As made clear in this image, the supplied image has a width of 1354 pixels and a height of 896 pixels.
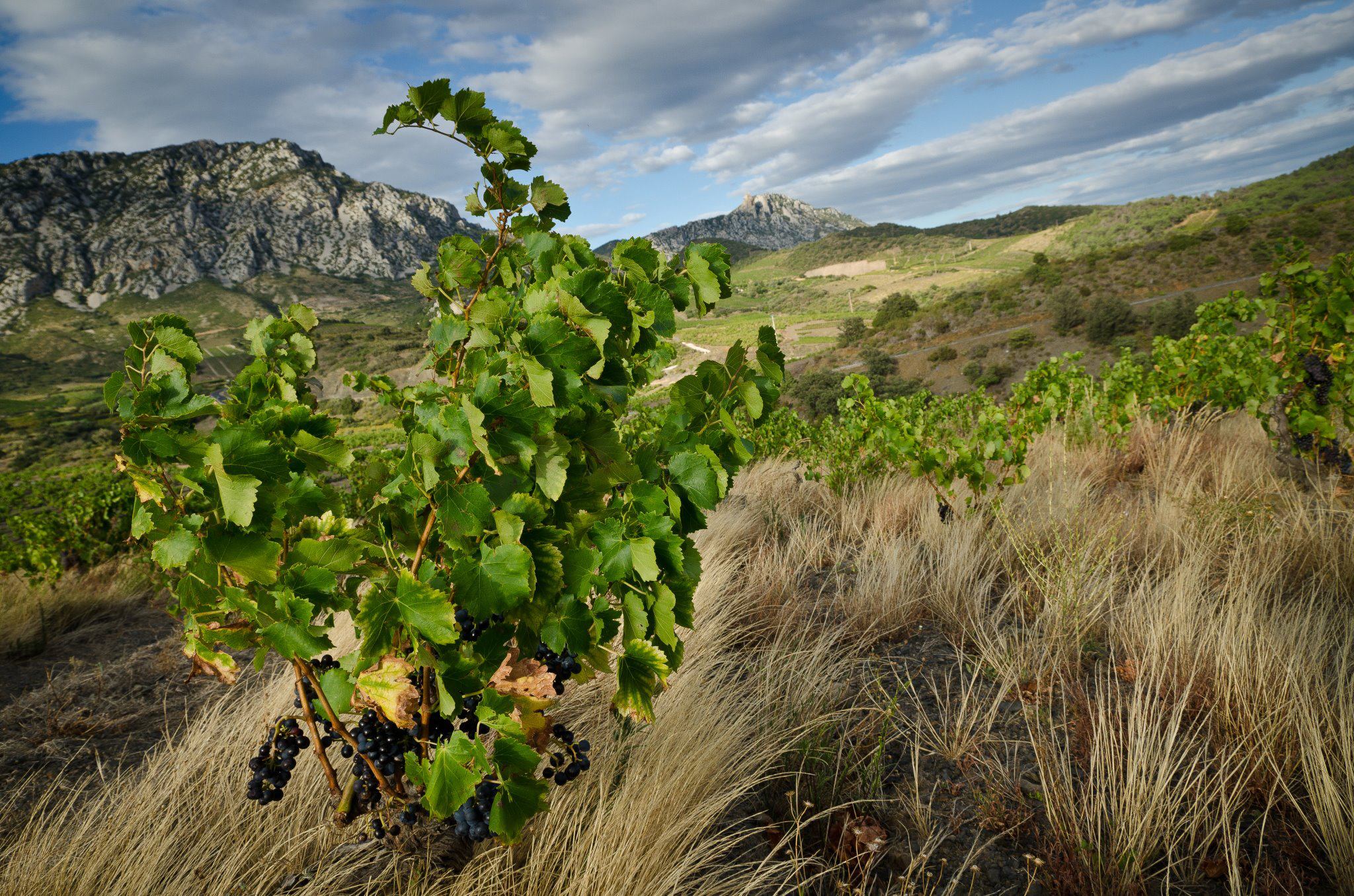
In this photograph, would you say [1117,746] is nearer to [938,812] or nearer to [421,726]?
[938,812]

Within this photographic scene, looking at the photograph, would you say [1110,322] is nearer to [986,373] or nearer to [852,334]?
[986,373]

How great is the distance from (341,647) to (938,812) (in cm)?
306

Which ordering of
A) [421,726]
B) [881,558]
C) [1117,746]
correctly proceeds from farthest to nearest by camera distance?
1. [881,558]
2. [1117,746]
3. [421,726]

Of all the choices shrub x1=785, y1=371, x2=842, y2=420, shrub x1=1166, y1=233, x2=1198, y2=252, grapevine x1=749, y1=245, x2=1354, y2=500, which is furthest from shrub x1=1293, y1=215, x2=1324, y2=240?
grapevine x1=749, y1=245, x2=1354, y2=500

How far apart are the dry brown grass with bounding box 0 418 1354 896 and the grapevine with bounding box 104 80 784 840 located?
0.38 metres

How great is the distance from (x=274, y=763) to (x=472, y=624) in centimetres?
72

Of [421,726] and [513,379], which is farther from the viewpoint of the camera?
[421,726]

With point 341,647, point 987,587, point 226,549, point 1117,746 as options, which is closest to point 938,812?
point 1117,746

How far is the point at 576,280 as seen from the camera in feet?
4.50

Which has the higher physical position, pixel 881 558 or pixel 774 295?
pixel 774 295

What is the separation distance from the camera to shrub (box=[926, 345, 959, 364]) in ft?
115

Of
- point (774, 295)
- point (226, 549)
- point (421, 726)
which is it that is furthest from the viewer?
point (774, 295)

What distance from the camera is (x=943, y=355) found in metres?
35.3

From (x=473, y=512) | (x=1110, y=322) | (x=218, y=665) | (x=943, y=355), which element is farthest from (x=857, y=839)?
(x=1110, y=322)
